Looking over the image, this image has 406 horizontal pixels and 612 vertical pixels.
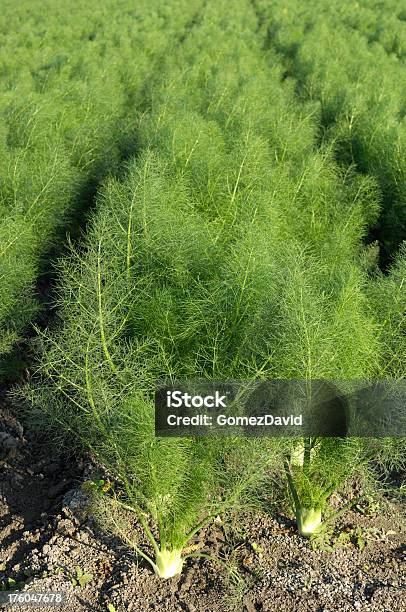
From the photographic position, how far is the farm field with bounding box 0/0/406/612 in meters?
2.91

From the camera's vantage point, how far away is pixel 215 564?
10.3ft

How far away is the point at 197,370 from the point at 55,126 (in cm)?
432

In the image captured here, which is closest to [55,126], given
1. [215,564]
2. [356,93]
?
[356,93]

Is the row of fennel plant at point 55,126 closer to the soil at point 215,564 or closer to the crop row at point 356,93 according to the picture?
the soil at point 215,564

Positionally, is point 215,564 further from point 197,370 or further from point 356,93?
point 356,93

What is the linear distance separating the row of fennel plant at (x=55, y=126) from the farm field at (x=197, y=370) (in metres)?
0.04

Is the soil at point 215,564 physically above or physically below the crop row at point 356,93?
below

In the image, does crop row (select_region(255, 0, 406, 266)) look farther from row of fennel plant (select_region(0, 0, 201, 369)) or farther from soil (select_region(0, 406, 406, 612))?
soil (select_region(0, 406, 406, 612))

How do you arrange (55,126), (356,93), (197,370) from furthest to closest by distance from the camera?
(356,93) → (55,126) → (197,370)

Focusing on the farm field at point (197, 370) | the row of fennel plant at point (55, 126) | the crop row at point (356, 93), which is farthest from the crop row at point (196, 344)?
the crop row at point (356, 93)

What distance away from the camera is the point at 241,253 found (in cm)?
347

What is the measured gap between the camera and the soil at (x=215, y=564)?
295 centimetres

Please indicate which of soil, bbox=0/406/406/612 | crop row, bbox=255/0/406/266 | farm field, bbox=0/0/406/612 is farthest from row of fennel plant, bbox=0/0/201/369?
crop row, bbox=255/0/406/266

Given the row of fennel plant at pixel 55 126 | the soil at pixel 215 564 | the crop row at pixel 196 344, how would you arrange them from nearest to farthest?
the crop row at pixel 196 344, the soil at pixel 215 564, the row of fennel plant at pixel 55 126
